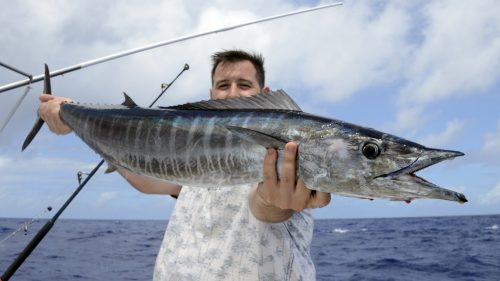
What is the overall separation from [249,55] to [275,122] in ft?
5.03

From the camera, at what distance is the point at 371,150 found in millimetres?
2273

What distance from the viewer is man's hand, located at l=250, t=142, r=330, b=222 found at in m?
2.39

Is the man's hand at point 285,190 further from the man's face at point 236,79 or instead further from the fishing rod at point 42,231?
the fishing rod at point 42,231

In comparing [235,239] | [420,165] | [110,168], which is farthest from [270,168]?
[110,168]

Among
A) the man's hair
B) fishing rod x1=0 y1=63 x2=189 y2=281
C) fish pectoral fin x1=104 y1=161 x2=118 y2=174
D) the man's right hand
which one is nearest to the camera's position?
fish pectoral fin x1=104 y1=161 x2=118 y2=174

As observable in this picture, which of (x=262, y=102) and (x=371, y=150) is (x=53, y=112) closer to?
(x=262, y=102)

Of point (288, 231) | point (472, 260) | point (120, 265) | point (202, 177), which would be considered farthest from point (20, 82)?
point (472, 260)

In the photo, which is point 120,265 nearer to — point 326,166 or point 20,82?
point 20,82

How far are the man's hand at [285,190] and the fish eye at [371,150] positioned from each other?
1.10ft

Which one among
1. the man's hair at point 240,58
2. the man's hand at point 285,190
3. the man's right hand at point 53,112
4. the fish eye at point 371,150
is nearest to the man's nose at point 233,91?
the man's hair at point 240,58

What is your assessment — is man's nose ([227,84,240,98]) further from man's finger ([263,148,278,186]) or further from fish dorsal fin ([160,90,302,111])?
man's finger ([263,148,278,186])

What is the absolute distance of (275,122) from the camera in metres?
2.50

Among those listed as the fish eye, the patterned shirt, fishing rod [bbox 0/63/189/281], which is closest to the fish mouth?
the fish eye

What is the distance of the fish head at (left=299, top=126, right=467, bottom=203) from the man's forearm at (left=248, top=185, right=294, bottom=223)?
46 cm
